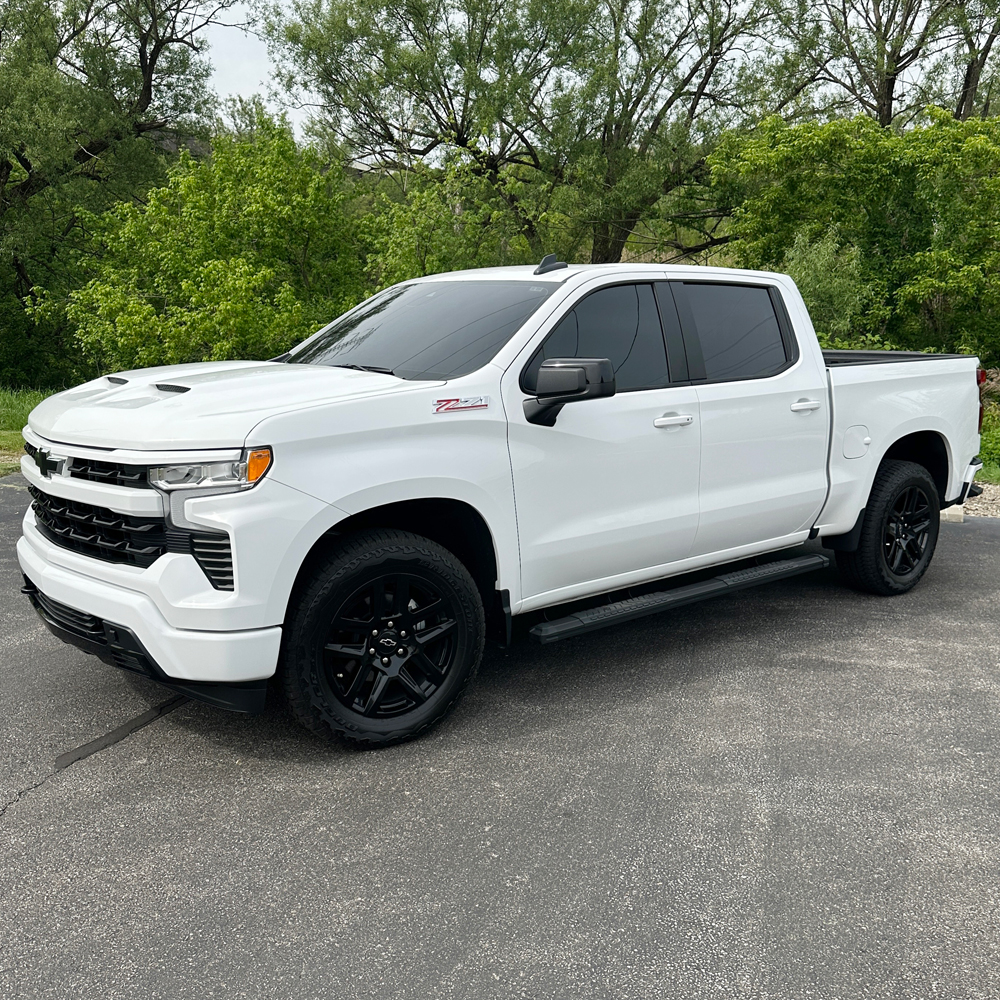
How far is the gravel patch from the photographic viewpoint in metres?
9.30

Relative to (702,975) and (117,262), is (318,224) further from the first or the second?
(702,975)

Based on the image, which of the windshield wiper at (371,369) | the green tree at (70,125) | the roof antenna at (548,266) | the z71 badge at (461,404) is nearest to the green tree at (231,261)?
the green tree at (70,125)

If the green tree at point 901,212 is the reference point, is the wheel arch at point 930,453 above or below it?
below

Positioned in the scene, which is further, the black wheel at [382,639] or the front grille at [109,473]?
the black wheel at [382,639]

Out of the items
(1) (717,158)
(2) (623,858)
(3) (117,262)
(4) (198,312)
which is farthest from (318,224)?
(2) (623,858)

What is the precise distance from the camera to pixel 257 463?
3463mm

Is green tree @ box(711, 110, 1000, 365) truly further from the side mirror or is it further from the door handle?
the side mirror

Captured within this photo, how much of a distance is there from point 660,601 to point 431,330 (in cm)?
170

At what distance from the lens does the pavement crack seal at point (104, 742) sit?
366 centimetres

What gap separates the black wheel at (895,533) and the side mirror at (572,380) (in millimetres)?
2618

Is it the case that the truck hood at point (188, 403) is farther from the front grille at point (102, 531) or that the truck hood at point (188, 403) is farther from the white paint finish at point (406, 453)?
the front grille at point (102, 531)

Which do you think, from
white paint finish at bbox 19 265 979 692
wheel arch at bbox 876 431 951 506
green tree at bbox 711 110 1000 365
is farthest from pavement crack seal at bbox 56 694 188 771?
green tree at bbox 711 110 1000 365

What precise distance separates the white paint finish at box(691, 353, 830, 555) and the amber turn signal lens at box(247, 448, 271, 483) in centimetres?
226

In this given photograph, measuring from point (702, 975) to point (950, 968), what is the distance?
0.68 meters
